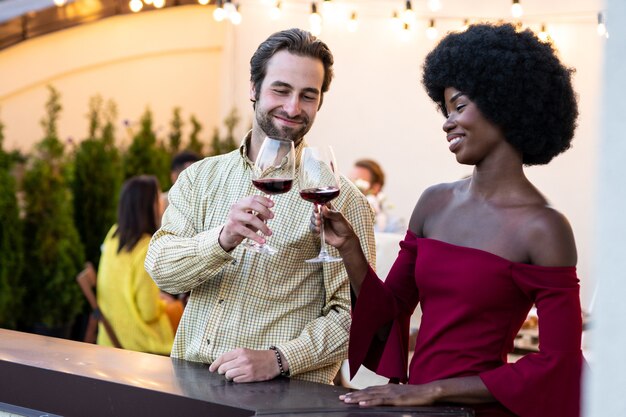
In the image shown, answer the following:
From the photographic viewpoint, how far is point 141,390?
206cm

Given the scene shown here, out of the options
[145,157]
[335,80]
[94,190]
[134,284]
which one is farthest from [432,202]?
[335,80]

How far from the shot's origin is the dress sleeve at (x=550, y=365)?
6.33 feet

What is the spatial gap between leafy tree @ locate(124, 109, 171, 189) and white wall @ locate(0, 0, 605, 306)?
39.0 inches

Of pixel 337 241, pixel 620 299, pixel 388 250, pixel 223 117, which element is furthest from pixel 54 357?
pixel 223 117

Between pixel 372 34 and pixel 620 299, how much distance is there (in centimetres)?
878

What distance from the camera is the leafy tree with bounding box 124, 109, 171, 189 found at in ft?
28.0

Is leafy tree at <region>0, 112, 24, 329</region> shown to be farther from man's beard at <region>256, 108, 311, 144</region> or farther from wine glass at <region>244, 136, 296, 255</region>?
wine glass at <region>244, 136, 296, 255</region>

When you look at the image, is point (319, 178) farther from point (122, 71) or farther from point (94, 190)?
point (122, 71)

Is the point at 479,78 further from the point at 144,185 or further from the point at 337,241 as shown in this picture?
the point at 144,185

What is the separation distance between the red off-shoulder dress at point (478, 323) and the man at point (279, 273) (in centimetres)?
19

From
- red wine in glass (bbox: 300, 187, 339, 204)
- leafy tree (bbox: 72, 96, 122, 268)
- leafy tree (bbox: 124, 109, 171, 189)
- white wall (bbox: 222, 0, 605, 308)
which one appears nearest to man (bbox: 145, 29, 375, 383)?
red wine in glass (bbox: 300, 187, 339, 204)

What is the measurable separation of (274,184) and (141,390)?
20.9 inches

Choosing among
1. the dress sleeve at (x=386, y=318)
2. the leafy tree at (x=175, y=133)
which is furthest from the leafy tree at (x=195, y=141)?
the dress sleeve at (x=386, y=318)

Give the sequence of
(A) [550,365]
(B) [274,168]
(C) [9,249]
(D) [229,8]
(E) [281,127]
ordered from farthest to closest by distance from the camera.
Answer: (C) [9,249] → (D) [229,8] → (E) [281,127] → (B) [274,168] → (A) [550,365]
